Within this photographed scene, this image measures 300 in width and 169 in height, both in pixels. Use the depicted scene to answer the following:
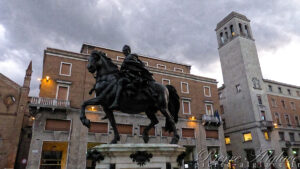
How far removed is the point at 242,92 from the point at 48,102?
30.1m

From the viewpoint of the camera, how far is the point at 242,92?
36.3 meters

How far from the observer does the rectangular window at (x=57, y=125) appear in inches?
845

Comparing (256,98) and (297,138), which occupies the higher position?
(256,98)

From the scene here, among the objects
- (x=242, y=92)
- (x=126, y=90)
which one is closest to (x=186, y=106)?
(x=242, y=92)

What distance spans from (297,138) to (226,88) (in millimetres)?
15105

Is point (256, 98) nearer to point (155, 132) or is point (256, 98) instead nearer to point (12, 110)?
point (155, 132)

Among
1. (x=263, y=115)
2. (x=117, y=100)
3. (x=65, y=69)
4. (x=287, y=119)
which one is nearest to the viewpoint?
(x=117, y=100)

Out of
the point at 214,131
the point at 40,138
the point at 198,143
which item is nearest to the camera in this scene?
the point at 40,138

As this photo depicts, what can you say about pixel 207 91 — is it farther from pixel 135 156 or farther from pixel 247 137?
pixel 135 156

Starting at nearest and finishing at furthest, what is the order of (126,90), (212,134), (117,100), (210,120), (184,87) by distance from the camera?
(117,100), (126,90), (210,120), (212,134), (184,87)

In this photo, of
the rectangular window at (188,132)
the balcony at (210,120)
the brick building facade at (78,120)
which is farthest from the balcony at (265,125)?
the rectangular window at (188,132)

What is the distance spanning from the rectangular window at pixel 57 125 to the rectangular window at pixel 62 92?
2.61 metres

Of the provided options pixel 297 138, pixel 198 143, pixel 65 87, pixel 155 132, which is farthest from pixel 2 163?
pixel 297 138

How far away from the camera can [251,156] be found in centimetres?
3300
